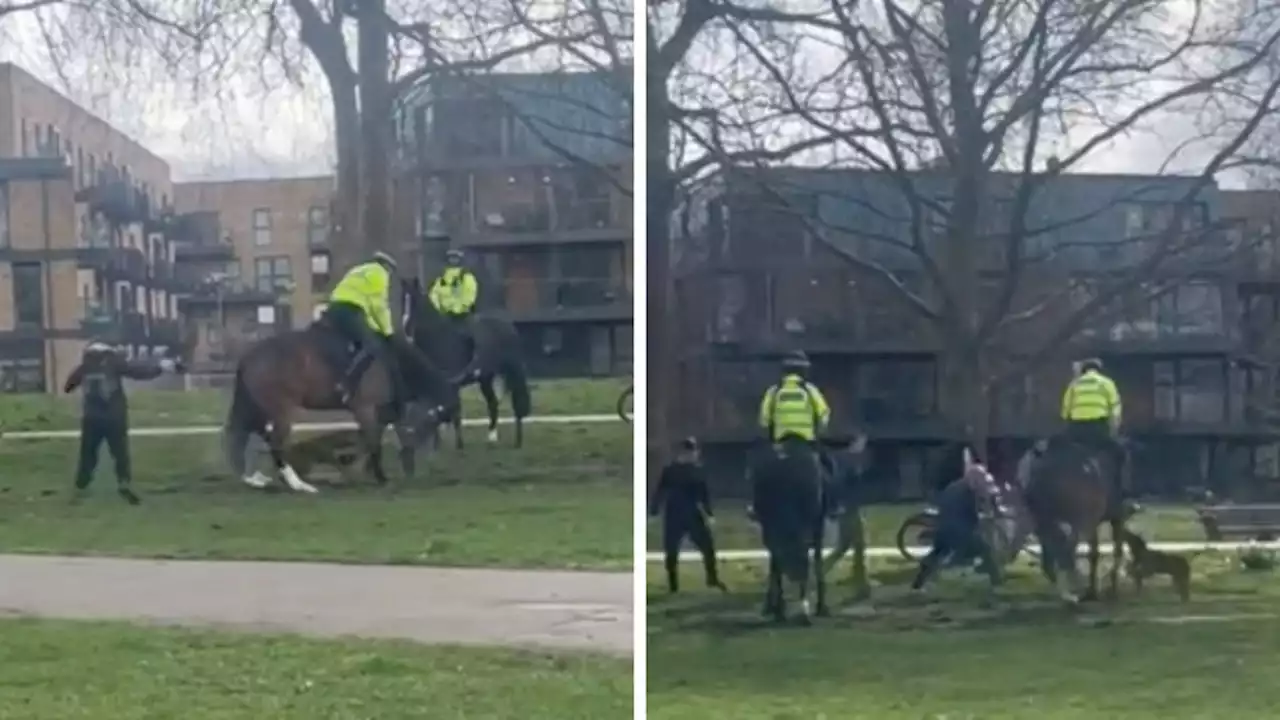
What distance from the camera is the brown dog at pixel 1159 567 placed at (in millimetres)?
6250

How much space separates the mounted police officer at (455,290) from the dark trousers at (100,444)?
3.57 feet

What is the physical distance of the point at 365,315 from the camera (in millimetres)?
6262

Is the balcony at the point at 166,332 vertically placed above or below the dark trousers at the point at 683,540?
above

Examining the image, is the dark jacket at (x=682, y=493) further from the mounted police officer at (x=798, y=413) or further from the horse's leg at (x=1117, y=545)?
the horse's leg at (x=1117, y=545)

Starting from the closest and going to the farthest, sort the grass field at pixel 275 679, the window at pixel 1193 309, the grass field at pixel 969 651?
the grass field at pixel 275 679 → the grass field at pixel 969 651 → the window at pixel 1193 309

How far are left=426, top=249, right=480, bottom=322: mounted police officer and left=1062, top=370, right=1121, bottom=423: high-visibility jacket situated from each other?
1977 millimetres

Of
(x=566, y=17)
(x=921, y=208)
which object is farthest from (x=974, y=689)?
(x=566, y=17)

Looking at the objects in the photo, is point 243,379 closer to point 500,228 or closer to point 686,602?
point 500,228

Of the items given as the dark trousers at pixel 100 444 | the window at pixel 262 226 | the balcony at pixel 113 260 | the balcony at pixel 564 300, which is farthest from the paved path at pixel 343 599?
the window at pixel 262 226

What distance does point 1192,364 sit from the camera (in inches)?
247

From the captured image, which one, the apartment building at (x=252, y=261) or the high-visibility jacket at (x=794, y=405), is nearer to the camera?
the apartment building at (x=252, y=261)

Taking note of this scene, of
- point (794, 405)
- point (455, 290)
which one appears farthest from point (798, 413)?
point (455, 290)

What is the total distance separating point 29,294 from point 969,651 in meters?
3.25

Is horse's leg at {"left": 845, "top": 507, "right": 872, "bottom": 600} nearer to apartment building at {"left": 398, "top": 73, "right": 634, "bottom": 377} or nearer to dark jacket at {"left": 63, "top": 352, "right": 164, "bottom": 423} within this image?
apartment building at {"left": 398, "top": 73, "right": 634, "bottom": 377}
